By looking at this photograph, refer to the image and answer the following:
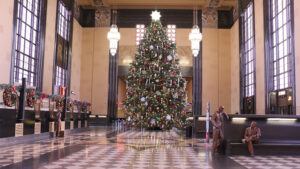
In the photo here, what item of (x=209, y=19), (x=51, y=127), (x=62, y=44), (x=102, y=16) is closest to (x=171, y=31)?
(x=209, y=19)

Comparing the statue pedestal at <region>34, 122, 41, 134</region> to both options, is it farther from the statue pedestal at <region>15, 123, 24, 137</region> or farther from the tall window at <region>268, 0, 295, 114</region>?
the tall window at <region>268, 0, 295, 114</region>

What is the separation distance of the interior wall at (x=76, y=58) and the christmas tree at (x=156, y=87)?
9.94 metres

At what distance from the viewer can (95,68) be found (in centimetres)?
2580

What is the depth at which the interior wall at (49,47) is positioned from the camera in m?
18.3

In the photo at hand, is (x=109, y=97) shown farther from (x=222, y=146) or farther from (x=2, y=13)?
(x=222, y=146)

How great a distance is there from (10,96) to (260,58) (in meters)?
14.7

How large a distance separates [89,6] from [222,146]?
68.2 ft

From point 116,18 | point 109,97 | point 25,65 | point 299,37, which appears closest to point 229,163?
point 299,37

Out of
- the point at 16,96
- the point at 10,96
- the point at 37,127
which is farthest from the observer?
the point at 37,127

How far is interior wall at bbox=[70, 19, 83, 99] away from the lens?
78.4ft

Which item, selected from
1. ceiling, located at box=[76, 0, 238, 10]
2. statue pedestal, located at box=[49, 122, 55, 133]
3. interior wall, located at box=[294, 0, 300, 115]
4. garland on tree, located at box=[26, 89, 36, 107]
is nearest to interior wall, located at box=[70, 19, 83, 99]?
ceiling, located at box=[76, 0, 238, 10]

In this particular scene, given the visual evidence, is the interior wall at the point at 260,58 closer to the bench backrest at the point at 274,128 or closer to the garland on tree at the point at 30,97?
the bench backrest at the point at 274,128

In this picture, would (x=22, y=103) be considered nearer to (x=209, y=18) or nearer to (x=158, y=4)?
(x=158, y=4)

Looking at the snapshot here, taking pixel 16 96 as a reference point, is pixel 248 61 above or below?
above
